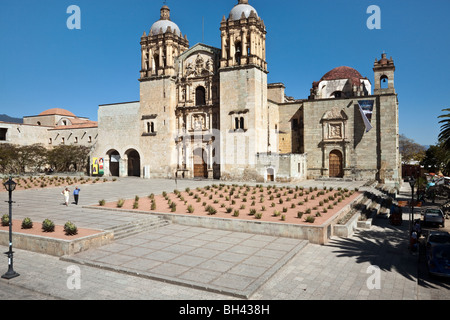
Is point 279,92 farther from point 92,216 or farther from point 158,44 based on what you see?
point 92,216

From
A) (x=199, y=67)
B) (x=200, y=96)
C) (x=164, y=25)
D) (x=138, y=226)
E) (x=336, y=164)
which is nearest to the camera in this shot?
(x=138, y=226)

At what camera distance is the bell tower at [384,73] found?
36484 millimetres

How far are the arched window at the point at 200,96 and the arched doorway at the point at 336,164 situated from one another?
17370mm

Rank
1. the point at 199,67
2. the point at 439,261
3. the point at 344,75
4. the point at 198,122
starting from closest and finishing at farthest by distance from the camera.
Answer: the point at 439,261 → the point at 199,67 → the point at 198,122 → the point at 344,75

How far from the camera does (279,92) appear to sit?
45.4 m

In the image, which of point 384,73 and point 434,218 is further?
point 384,73

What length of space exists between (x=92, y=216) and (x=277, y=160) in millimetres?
22847

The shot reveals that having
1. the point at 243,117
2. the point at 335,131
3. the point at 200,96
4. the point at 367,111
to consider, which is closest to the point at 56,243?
the point at 243,117

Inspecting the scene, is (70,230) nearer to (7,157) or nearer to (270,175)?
(270,175)

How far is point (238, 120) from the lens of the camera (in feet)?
123

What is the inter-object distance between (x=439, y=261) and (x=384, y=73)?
31934 mm

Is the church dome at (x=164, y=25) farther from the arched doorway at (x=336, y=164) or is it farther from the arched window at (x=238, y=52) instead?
the arched doorway at (x=336, y=164)

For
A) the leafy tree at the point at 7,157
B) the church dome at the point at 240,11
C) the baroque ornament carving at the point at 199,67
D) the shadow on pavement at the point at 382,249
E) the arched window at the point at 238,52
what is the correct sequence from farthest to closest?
the leafy tree at the point at 7,157 → the baroque ornament carving at the point at 199,67 → the arched window at the point at 238,52 → the church dome at the point at 240,11 → the shadow on pavement at the point at 382,249

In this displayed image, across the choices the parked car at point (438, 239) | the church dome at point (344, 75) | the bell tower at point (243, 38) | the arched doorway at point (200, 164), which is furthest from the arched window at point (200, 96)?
the parked car at point (438, 239)
